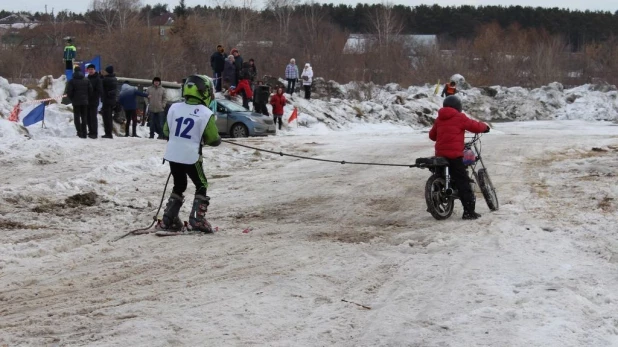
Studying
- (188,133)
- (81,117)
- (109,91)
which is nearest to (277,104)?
(109,91)

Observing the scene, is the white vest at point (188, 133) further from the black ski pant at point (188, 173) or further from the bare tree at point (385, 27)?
the bare tree at point (385, 27)

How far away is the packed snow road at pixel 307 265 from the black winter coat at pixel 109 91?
5.29m

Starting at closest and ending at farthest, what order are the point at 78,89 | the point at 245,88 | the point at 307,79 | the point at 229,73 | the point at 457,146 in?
the point at 457,146 → the point at 78,89 → the point at 245,88 → the point at 229,73 → the point at 307,79

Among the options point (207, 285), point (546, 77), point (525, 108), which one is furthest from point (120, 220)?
point (546, 77)

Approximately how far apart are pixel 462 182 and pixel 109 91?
40.2 ft

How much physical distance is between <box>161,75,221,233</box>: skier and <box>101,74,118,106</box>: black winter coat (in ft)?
36.2

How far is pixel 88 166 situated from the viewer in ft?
50.9

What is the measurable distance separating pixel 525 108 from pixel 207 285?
41.6m

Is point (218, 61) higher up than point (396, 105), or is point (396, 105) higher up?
point (218, 61)

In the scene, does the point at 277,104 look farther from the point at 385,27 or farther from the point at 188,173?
the point at 385,27

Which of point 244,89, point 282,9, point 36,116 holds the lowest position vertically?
point 36,116

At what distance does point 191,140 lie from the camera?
988 cm

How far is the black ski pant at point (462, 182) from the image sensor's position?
10945mm

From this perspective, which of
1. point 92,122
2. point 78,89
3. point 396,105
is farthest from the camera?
point 396,105
